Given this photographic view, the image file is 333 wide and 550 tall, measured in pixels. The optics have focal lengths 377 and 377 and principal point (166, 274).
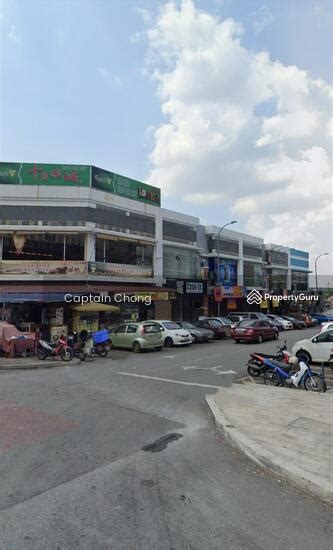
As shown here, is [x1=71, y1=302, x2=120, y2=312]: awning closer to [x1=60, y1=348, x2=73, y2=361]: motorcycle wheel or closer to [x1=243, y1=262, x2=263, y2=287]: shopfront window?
[x1=60, y1=348, x2=73, y2=361]: motorcycle wheel

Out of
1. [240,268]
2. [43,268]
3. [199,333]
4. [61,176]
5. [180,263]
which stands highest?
[61,176]

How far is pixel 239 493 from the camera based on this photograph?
14.6 feet

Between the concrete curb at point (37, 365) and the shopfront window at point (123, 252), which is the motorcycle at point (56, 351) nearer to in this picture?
the concrete curb at point (37, 365)

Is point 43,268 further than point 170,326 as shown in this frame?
Yes

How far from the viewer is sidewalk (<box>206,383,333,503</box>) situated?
15.7 ft

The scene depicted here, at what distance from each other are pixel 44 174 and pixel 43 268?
666 centimetres

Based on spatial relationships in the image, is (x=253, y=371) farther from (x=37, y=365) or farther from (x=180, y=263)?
(x=180, y=263)

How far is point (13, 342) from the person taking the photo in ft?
53.5

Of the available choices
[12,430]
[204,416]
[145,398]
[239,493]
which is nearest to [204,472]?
[239,493]

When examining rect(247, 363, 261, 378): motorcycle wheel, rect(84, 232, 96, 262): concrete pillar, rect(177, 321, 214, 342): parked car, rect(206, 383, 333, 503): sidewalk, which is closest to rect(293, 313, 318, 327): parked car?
rect(177, 321, 214, 342): parked car

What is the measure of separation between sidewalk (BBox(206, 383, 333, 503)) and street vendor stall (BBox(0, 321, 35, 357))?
10.2 m

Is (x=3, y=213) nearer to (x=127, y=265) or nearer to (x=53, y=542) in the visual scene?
(x=127, y=265)

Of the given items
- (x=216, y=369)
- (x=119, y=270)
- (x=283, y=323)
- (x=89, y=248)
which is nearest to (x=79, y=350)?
(x=216, y=369)

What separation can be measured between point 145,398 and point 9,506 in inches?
214
